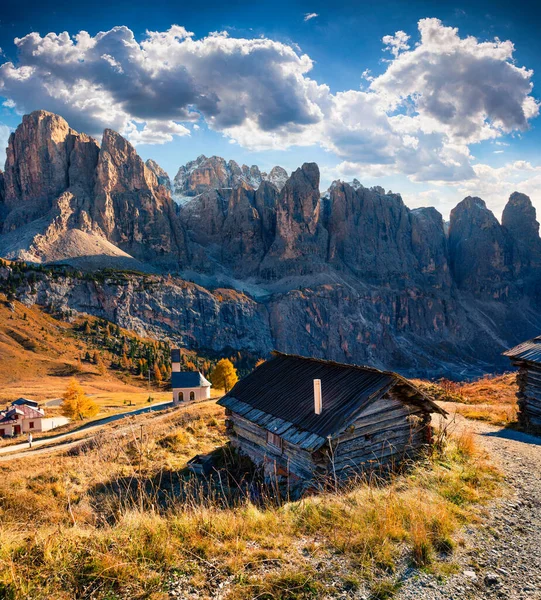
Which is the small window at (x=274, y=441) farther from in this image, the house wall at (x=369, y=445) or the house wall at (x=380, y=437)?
the house wall at (x=380, y=437)

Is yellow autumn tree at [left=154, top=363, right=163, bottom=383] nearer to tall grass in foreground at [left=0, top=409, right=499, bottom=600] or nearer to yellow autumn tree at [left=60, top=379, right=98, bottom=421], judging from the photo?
yellow autumn tree at [left=60, top=379, right=98, bottom=421]

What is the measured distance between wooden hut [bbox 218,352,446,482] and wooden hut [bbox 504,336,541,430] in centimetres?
825

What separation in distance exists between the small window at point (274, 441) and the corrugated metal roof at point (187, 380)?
1869 inches

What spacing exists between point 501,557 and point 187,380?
5802 centimetres

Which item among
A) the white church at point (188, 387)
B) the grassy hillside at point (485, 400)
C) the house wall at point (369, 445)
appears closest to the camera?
the house wall at point (369, 445)

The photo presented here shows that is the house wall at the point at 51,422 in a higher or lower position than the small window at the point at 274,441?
lower

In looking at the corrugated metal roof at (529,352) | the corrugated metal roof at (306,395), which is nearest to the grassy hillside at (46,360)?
the corrugated metal roof at (306,395)

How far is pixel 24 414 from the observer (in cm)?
5353

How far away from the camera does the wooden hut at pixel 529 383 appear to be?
61.2 feet

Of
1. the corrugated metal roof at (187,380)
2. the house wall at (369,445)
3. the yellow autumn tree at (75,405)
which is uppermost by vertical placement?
the house wall at (369,445)

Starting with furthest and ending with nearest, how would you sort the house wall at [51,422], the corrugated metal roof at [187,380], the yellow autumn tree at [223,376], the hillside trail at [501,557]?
the yellow autumn tree at [223,376] < the corrugated metal roof at [187,380] < the house wall at [51,422] < the hillside trail at [501,557]

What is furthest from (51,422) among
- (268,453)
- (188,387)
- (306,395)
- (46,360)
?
(306,395)

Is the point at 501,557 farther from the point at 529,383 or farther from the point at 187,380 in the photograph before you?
the point at 187,380

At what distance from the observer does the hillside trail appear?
5.31 metres
